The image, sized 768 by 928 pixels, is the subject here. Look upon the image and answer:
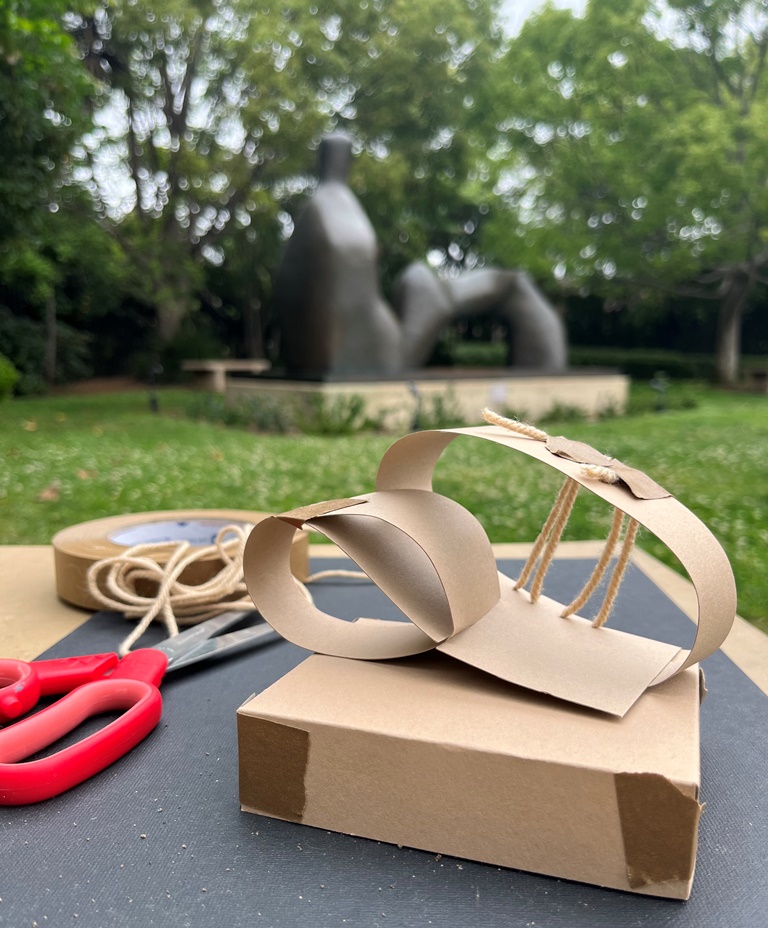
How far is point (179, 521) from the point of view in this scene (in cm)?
197

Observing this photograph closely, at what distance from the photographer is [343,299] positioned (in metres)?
8.82

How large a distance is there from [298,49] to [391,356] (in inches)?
325

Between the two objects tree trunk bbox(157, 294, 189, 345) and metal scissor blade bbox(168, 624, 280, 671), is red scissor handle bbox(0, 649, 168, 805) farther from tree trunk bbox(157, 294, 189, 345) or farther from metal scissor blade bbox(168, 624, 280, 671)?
tree trunk bbox(157, 294, 189, 345)

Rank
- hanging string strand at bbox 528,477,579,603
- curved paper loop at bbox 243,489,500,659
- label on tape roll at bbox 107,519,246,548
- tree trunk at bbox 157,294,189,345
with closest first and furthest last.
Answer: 1. curved paper loop at bbox 243,489,500,659
2. hanging string strand at bbox 528,477,579,603
3. label on tape roll at bbox 107,519,246,548
4. tree trunk at bbox 157,294,189,345

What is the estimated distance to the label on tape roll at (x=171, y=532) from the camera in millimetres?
1780

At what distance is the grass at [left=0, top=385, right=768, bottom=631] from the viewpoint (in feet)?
13.0

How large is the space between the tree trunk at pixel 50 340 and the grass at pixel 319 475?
7.05 meters

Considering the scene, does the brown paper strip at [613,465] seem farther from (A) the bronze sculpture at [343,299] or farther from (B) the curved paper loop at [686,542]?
(A) the bronze sculpture at [343,299]

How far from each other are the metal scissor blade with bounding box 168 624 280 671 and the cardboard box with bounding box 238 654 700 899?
395mm

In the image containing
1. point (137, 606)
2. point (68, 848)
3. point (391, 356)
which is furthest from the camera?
point (391, 356)

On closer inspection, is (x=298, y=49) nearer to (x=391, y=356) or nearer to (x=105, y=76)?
(x=105, y=76)

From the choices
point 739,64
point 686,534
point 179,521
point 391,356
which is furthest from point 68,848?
point 739,64

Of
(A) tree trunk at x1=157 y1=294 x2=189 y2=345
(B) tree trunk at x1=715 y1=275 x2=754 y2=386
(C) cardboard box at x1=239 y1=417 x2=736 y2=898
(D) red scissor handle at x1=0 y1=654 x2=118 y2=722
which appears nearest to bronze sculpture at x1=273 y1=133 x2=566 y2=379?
(D) red scissor handle at x1=0 y1=654 x2=118 y2=722

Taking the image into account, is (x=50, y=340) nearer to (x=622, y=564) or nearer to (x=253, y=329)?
(x=253, y=329)
